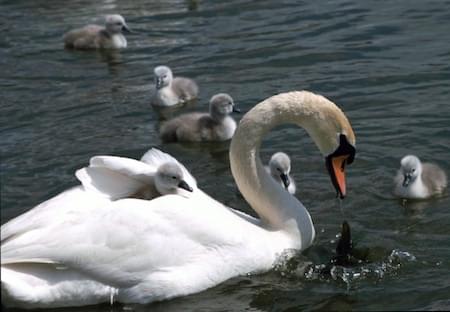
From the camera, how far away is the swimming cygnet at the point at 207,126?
38.5 feet

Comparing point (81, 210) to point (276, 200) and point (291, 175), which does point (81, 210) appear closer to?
point (276, 200)

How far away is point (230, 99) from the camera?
11.9 m

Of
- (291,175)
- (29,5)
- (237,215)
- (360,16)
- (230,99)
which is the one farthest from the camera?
(29,5)

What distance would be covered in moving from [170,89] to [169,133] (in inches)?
52.2

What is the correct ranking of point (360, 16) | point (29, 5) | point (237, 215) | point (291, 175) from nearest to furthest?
point (237, 215)
point (291, 175)
point (360, 16)
point (29, 5)

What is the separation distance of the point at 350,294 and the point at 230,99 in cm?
430

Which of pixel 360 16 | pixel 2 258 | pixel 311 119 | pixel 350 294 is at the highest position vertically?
pixel 360 16


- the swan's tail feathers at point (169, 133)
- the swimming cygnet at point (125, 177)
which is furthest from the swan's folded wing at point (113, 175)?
the swan's tail feathers at point (169, 133)

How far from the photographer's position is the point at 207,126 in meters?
11.8

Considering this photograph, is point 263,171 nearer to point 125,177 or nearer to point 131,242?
point 125,177

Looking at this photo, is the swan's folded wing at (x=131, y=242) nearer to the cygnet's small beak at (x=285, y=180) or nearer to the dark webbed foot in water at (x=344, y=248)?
the dark webbed foot in water at (x=344, y=248)

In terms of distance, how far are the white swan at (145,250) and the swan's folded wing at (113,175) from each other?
0.91 feet

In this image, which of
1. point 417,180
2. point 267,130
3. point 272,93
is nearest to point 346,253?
point 267,130

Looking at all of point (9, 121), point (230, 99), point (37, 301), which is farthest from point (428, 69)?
point (37, 301)
